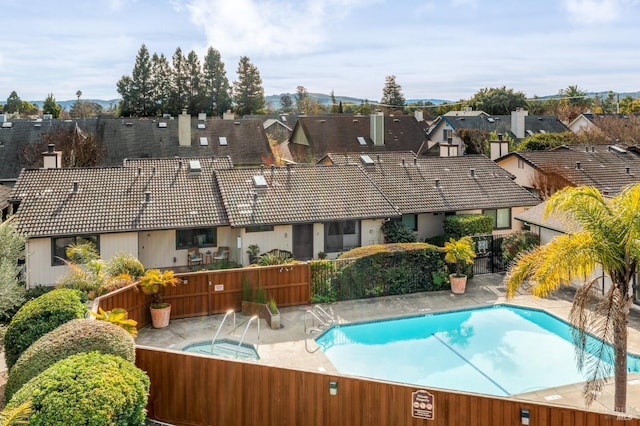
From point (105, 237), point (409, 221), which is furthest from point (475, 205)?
point (105, 237)

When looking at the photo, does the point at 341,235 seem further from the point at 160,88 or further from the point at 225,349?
the point at 160,88

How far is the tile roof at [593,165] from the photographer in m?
28.8

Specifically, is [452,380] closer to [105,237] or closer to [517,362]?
[517,362]

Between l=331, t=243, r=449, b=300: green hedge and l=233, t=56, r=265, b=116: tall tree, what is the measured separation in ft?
233

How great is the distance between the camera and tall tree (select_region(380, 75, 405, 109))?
96.7m

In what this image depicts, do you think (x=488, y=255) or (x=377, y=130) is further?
(x=377, y=130)

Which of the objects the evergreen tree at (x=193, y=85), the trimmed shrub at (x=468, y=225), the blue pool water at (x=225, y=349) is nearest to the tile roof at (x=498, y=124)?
the trimmed shrub at (x=468, y=225)

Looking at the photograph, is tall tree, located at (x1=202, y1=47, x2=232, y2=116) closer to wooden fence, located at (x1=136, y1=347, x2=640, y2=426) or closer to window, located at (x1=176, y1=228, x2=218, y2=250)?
window, located at (x1=176, y1=228, x2=218, y2=250)

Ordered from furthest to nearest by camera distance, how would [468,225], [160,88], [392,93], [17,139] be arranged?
[392,93], [160,88], [17,139], [468,225]

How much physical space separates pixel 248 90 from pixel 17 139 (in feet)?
168

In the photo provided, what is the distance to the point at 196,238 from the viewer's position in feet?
73.9

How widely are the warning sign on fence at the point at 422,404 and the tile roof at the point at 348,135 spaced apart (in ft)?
124

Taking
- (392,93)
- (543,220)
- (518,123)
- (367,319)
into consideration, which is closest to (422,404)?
(367,319)

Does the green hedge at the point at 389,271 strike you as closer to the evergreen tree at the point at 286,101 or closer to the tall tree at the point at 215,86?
the tall tree at the point at 215,86
